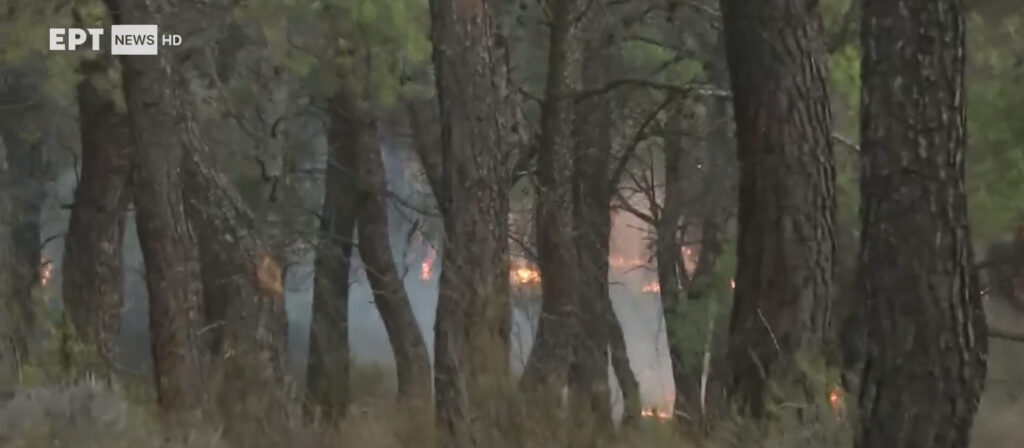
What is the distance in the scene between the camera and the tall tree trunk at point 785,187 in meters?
7.96

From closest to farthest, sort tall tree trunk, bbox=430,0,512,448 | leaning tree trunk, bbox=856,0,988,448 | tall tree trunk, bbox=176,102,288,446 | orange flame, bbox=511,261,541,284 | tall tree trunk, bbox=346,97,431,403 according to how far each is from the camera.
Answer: leaning tree trunk, bbox=856,0,988,448
tall tree trunk, bbox=430,0,512,448
tall tree trunk, bbox=176,102,288,446
orange flame, bbox=511,261,541,284
tall tree trunk, bbox=346,97,431,403

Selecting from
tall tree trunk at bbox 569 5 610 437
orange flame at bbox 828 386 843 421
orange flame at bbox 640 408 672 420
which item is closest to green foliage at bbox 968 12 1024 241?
tall tree trunk at bbox 569 5 610 437

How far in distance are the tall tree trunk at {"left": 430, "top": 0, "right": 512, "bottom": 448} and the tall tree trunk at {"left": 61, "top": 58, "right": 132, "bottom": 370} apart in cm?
595

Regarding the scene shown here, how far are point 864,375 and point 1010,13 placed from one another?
793 cm

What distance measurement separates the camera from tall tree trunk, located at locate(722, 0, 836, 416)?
313 inches

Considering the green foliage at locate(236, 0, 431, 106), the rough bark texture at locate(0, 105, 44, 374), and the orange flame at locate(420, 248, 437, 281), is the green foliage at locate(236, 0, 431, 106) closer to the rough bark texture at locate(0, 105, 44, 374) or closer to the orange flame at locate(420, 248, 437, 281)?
the rough bark texture at locate(0, 105, 44, 374)

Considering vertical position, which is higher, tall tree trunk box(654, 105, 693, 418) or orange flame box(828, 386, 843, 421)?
tall tree trunk box(654, 105, 693, 418)

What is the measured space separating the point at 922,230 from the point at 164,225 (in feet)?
18.6

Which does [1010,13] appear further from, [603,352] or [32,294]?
[32,294]

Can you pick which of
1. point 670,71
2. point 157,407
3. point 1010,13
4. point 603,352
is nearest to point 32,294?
point 157,407

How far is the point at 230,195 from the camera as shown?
1008cm

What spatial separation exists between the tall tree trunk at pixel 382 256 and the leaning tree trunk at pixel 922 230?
11388mm
